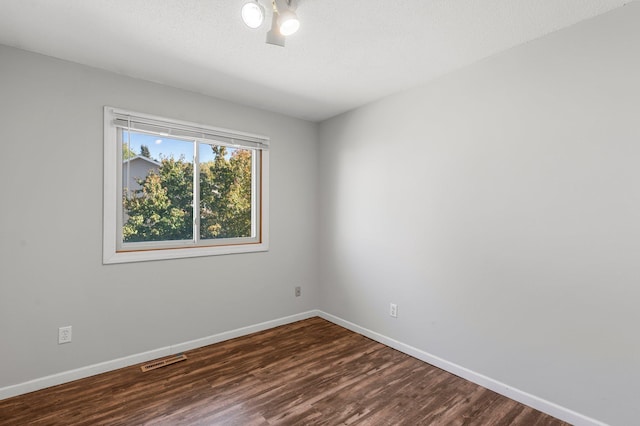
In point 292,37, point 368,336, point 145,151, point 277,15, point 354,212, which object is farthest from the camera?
point 354,212

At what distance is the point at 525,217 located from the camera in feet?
6.82

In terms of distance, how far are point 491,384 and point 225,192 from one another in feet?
9.47

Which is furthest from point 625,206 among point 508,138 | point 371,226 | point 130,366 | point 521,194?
point 130,366

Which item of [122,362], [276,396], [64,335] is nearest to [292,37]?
[276,396]

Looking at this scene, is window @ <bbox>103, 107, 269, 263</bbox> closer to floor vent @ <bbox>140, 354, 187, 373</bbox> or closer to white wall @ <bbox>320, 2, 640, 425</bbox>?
floor vent @ <bbox>140, 354, 187, 373</bbox>

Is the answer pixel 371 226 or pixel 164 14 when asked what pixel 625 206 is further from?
pixel 164 14

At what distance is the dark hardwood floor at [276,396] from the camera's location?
1.89 meters

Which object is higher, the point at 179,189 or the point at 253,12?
the point at 253,12

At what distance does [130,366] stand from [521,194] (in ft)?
10.9

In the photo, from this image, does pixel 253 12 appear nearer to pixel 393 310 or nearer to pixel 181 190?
pixel 181 190

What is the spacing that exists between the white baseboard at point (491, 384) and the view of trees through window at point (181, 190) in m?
1.84

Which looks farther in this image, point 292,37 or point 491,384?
point 491,384

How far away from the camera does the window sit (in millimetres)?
2525

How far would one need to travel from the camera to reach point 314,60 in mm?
2312
